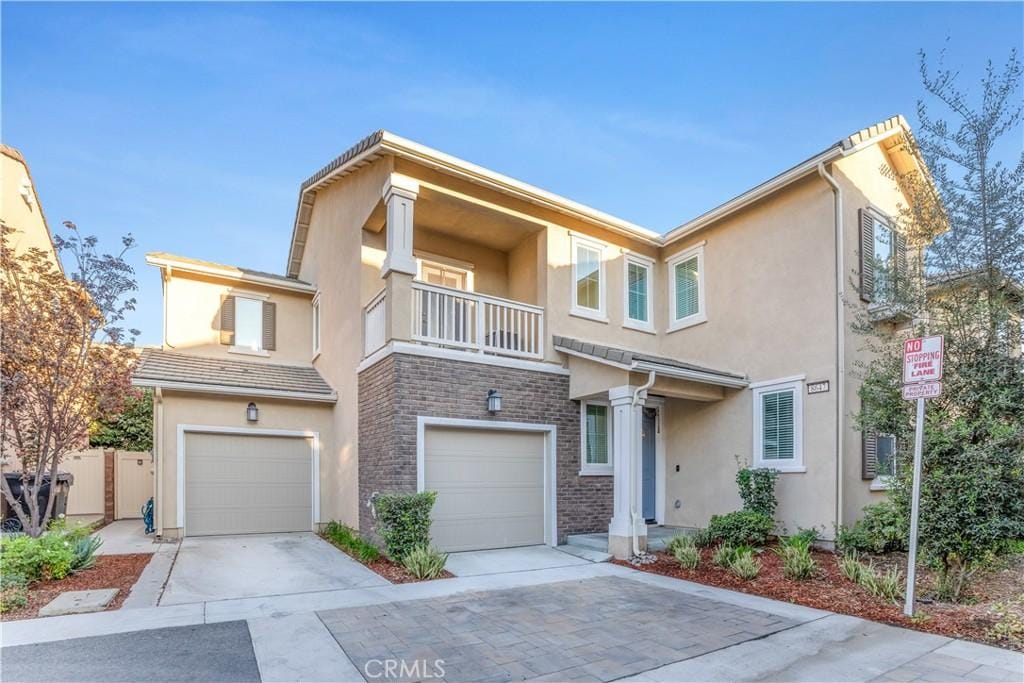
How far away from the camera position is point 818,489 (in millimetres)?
8719

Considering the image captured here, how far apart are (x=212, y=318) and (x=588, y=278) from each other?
8224 millimetres

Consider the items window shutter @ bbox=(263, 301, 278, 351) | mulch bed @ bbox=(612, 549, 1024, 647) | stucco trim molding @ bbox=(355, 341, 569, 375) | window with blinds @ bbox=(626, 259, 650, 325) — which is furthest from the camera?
window shutter @ bbox=(263, 301, 278, 351)

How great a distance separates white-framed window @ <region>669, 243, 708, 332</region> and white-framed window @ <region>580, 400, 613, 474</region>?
2.59 m

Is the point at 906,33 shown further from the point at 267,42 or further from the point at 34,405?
the point at 34,405

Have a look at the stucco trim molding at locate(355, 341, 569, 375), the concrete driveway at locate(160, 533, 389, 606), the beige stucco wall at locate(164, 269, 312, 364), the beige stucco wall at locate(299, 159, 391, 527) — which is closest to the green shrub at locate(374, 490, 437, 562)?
the concrete driveway at locate(160, 533, 389, 606)

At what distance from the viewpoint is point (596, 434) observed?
10.6 meters

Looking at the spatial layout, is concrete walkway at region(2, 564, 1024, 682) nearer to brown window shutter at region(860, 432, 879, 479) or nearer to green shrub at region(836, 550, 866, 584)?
green shrub at region(836, 550, 866, 584)

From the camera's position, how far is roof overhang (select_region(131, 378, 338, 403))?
9.82 meters

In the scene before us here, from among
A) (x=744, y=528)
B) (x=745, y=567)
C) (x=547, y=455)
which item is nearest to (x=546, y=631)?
(x=745, y=567)

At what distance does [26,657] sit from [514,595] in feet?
14.7

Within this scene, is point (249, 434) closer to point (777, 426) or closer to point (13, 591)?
point (13, 591)

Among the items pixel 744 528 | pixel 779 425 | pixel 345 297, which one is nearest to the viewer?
pixel 744 528

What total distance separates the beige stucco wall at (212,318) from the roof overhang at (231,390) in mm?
1976

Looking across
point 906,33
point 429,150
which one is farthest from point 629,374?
point 906,33
